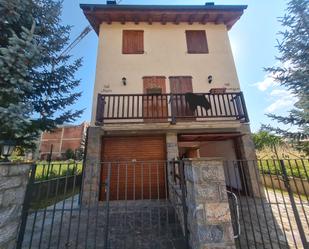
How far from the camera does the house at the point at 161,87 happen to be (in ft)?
20.5

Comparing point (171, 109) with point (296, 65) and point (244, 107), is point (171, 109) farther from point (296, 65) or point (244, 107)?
point (296, 65)

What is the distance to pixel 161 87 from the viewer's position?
24.1 ft

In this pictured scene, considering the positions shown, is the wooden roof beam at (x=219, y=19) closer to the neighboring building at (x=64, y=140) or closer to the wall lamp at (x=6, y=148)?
the wall lamp at (x=6, y=148)

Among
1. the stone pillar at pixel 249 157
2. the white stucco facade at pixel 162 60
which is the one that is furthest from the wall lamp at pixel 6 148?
the stone pillar at pixel 249 157

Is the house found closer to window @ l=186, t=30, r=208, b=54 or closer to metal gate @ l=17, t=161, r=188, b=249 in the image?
window @ l=186, t=30, r=208, b=54

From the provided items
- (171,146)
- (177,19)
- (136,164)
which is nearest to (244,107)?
(171,146)

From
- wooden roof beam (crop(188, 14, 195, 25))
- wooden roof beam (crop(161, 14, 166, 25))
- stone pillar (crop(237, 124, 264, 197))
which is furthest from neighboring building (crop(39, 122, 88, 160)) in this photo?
stone pillar (crop(237, 124, 264, 197))

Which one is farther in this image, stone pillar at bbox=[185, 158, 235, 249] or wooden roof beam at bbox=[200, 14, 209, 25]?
wooden roof beam at bbox=[200, 14, 209, 25]

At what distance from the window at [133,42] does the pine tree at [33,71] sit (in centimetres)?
341

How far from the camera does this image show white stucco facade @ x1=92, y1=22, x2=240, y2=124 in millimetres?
7348

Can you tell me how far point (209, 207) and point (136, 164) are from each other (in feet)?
13.8

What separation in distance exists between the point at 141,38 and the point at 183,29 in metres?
2.26

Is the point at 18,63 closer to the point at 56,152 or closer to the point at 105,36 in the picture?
the point at 105,36

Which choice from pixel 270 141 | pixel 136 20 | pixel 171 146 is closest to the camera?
pixel 171 146
